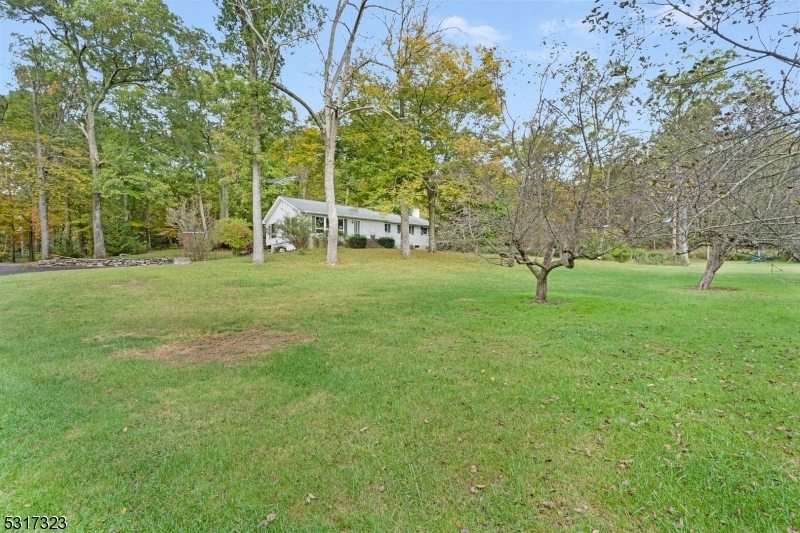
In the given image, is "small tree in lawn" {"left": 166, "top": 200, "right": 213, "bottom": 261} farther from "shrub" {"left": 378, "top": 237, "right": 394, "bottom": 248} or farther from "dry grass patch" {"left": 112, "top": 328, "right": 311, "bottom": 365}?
"dry grass patch" {"left": 112, "top": 328, "right": 311, "bottom": 365}

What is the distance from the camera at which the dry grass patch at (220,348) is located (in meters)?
5.24

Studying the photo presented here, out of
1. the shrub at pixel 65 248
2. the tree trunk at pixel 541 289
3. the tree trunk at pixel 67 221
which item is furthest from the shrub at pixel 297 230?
the tree trunk at pixel 67 221

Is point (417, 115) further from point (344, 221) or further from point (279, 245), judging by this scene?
point (279, 245)

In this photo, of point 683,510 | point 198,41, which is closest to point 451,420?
point 683,510

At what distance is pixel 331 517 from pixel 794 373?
5883 mm

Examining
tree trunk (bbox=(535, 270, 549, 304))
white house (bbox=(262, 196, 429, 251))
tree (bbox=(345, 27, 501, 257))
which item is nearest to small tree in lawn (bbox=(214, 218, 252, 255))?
white house (bbox=(262, 196, 429, 251))

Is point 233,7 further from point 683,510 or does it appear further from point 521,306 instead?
point 683,510

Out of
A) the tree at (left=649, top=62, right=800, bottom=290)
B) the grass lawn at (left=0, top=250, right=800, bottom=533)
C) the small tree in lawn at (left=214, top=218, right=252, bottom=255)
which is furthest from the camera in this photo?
the small tree in lawn at (left=214, top=218, right=252, bottom=255)

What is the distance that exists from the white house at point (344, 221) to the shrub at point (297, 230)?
3.63 meters

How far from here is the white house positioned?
27953mm

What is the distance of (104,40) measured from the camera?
64.8 feet

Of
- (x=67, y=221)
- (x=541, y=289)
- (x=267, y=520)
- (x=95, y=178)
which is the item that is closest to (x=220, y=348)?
(x=267, y=520)

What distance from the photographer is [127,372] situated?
463cm

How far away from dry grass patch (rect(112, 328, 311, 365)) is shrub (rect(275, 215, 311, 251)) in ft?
50.5
